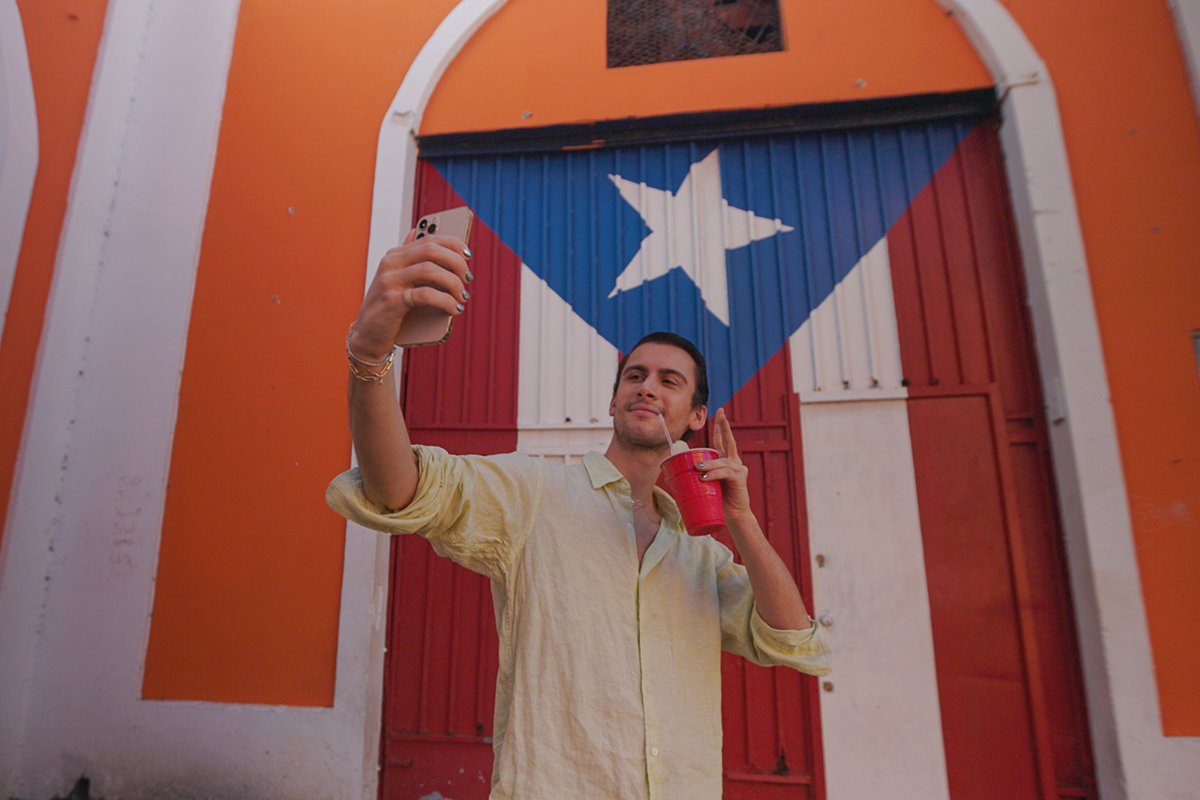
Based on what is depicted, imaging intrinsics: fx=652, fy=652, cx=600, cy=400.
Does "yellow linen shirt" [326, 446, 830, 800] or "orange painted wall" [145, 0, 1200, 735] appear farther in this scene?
"orange painted wall" [145, 0, 1200, 735]

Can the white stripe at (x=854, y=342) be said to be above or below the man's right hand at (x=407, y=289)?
above

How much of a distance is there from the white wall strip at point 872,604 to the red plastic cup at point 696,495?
68.8 inches

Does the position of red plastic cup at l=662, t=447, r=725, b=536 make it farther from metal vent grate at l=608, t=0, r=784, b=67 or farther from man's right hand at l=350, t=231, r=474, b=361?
metal vent grate at l=608, t=0, r=784, b=67

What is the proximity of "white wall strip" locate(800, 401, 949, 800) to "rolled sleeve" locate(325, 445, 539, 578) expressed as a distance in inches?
77.4

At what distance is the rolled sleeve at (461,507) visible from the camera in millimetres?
1258

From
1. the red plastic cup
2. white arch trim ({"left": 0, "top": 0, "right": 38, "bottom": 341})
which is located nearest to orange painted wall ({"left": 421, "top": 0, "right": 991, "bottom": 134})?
white arch trim ({"left": 0, "top": 0, "right": 38, "bottom": 341})

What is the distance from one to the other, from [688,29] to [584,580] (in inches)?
136

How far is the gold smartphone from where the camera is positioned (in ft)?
3.69

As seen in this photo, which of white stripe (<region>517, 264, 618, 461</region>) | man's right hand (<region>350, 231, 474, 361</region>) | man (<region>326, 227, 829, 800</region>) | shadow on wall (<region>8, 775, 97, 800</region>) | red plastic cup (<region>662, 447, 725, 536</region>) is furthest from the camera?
white stripe (<region>517, 264, 618, 461</region>)

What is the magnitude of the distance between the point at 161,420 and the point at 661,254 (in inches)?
109

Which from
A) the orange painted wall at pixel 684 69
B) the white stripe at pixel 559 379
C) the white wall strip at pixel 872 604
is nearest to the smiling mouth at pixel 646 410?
the white stripe at pixel 559 379

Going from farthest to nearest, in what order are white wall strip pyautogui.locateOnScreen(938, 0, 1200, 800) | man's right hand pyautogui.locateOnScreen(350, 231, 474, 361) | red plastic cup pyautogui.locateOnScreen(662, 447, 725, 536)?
white wall strip pyautogui.locateOnScreen(938, 0, 1200, 800) → red plastic cup pyautogui.locateOnScreen(662, 447, 725, 536) → man's right hand pyautogui.locateOnScreen(350, 231, 474, 361)

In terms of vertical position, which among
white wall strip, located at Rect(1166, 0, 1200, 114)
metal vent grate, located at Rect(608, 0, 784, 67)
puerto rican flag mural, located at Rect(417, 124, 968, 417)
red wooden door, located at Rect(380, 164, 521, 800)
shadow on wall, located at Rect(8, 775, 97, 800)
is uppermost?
metal vent grate, located at Rect(608, 0, 784, 67)

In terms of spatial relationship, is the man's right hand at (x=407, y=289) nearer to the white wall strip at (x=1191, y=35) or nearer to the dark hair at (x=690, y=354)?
the dark hair at (x=690, y=354)
